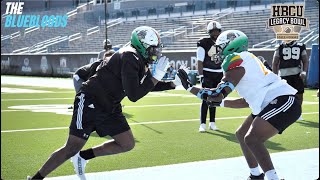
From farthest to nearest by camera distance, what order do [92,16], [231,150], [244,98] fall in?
[92,16]
[231,150]
[244,98]

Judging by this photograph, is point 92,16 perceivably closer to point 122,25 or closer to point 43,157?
point 122,25

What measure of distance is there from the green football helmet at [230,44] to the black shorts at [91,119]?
1.19 m

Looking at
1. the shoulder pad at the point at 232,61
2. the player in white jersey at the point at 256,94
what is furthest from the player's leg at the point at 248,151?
the shoulder pad at the point at 232,61

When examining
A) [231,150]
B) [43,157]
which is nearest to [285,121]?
[231,150]

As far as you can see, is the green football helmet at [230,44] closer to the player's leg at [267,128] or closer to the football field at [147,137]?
the player's leg at [267,128]

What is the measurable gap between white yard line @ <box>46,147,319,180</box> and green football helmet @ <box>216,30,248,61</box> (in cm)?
148

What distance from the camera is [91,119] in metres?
5.23

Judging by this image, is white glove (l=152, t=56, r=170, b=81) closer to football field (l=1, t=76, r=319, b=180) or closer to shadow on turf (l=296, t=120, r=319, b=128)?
football field (l=1, t=76, r=319, b=180)

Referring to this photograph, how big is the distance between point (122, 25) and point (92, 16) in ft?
11.9

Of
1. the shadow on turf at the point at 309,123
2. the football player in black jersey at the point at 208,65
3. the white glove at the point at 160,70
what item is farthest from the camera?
the shadow on turf at the point at 309,123

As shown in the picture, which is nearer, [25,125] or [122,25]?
[25,125]

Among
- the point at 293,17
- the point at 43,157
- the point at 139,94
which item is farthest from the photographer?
the point at 293,17

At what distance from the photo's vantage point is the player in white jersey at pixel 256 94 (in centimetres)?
513

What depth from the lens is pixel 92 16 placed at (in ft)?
143
